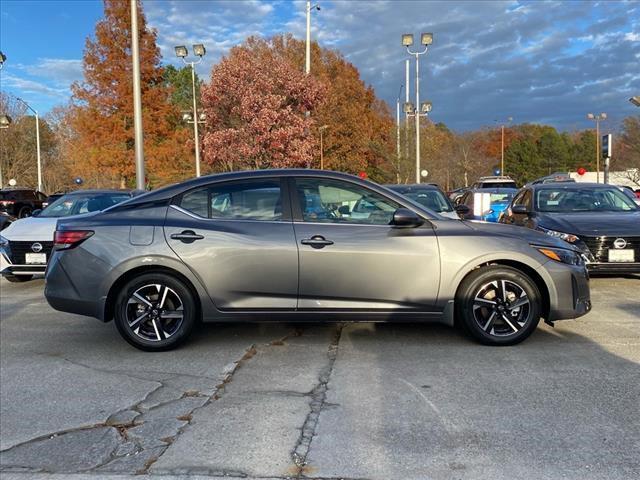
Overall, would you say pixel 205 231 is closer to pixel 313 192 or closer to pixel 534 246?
pixel 313 192

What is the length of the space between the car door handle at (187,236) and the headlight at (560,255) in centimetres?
311

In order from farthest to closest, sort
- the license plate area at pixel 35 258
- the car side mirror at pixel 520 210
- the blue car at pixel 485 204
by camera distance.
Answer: the blue car at pixel 485 204
the car side mirror at pixel 520 210
the license plate area at pixel 35 258

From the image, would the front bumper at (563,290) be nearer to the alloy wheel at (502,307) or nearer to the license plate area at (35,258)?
the alloy wheel at (502,307)

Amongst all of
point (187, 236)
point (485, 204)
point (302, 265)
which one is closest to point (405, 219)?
point (302, 265)

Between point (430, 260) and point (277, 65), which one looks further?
point (277, 65)

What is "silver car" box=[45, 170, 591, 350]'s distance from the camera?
5.12 m

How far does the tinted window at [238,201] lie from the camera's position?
17.4 feet

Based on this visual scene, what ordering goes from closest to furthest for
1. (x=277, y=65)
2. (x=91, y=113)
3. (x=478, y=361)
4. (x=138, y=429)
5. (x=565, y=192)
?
(x=138, y=429) < (x=478, y=361) < (x=565, y=192) < (x=277, y=65) < (x=91, y=113)

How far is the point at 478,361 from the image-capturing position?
4.91m

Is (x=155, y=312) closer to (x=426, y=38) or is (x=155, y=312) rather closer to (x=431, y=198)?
(x=431, y=198)

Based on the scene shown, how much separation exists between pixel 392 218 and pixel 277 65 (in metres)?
25.0

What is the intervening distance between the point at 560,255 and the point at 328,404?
2.67m

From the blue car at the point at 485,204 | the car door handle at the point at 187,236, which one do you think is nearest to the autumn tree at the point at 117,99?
the blue car at the point at 485,204

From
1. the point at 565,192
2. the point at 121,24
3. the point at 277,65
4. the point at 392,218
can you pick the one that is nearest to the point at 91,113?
the point at 121,24
